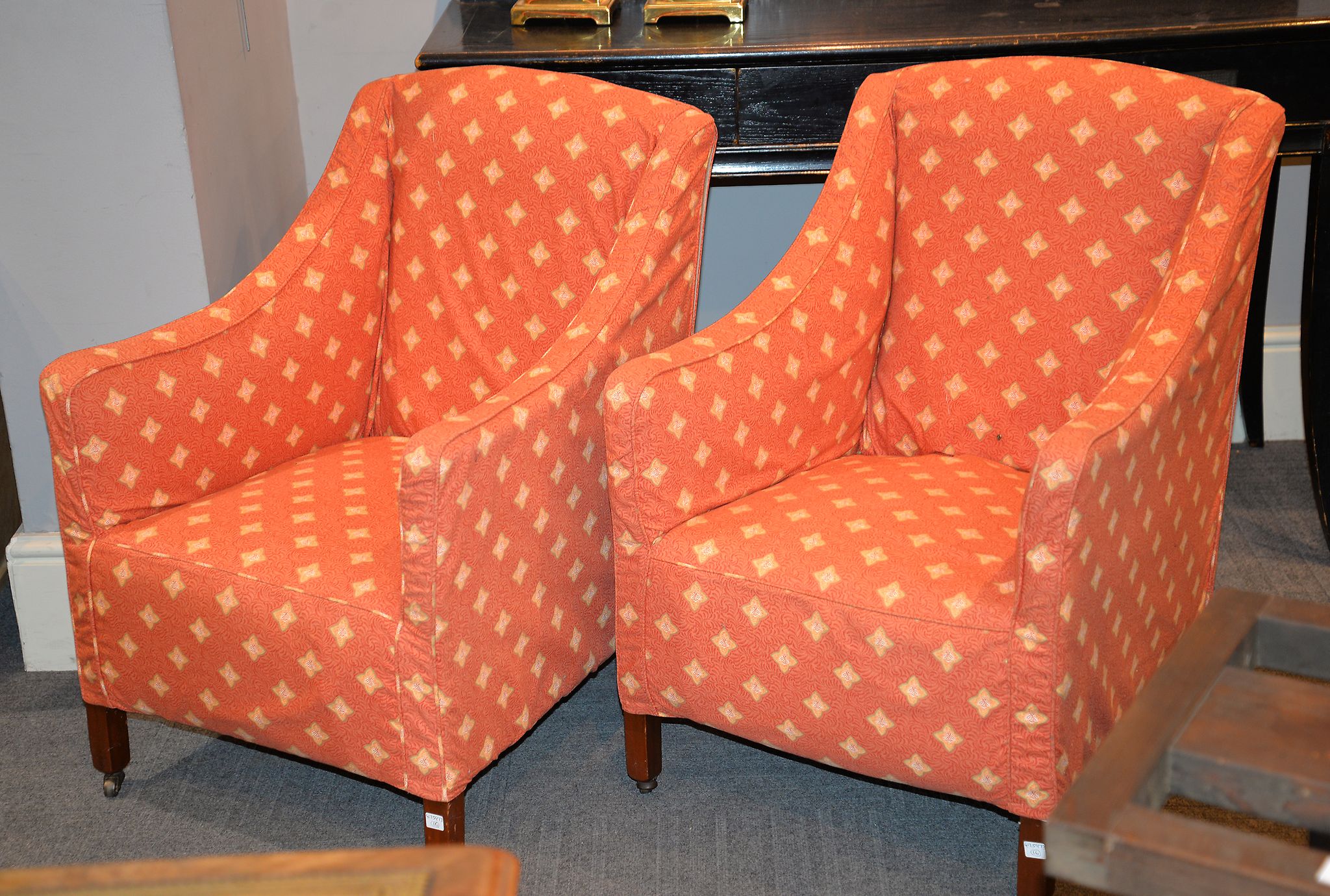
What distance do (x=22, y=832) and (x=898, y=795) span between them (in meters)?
1.23

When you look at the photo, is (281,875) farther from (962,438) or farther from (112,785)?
(962,438)

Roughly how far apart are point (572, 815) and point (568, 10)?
4.56 feet

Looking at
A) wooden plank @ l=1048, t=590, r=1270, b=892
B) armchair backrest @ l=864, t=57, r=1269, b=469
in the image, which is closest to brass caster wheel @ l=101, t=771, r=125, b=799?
armchair backrest @ l=864, t=57, r=1269, b=469

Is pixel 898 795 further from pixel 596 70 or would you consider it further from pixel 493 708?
pixel 596 70

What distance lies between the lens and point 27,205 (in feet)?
6.63

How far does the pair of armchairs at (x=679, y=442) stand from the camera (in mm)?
1535

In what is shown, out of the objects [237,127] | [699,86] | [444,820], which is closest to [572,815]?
[444,820]

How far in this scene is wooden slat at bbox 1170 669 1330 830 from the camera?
1.01 m

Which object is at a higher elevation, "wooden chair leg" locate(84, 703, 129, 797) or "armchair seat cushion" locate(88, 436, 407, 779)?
"armchair seat cushion" locate(88, 436, 407, 779)

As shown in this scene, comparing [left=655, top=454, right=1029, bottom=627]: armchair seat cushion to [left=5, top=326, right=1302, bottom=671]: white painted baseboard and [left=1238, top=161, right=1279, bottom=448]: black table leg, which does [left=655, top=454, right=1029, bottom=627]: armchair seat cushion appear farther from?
[left=5, top=326, right=1302, bottom=671]: white painted baseboard

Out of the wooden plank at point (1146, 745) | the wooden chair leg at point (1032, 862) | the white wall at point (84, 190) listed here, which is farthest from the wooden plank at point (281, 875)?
the white wall at point (84, 190)

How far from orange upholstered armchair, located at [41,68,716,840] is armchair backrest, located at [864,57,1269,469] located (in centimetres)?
34

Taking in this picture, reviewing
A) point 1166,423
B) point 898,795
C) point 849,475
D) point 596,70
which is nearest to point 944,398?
point 849,475

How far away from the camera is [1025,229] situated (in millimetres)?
1854
